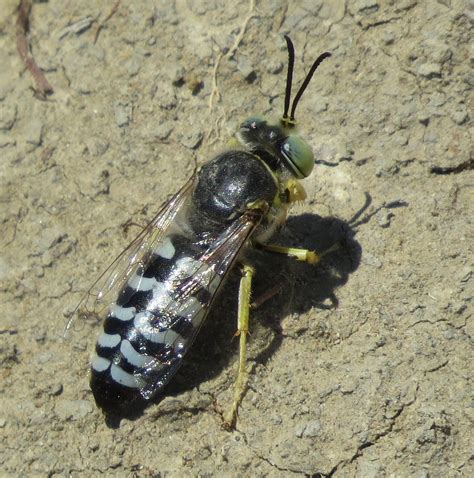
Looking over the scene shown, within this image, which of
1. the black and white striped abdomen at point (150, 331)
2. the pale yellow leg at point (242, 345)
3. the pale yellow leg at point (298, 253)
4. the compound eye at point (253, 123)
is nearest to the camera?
the black and white striped abdomen at point (150, 331)

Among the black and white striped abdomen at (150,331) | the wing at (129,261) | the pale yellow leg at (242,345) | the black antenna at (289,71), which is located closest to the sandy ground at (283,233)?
the pale yellow leg at (242,345)

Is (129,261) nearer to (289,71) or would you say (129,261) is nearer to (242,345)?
(242,345)

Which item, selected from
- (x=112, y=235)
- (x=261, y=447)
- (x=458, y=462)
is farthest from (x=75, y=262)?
(x=458, y=462)

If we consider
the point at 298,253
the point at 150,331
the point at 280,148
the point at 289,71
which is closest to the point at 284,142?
the point at 280,148

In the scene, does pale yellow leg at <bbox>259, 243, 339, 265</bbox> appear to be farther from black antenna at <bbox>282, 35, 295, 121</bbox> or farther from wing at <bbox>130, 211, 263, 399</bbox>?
black antenna at <bbox>282, 35, 295, 121</bbox>

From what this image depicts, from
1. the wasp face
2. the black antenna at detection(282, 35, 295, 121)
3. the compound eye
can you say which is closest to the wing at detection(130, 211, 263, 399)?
the wasp face

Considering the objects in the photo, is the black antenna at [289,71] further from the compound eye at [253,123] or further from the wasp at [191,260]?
the compound eye at [253,123]

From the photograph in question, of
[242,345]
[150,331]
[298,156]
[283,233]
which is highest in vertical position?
[150,331]
